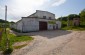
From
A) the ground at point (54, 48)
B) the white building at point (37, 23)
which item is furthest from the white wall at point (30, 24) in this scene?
the ground at point (54, 48)

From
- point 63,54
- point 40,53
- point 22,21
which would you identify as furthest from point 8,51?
point 22,21

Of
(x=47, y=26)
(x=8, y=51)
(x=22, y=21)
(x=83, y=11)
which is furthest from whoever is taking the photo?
(x=83, y=11)

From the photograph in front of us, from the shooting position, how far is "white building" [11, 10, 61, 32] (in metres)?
31.2

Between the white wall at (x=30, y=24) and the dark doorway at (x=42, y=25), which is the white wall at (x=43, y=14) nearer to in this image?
the dark doorway at (x=42, y=25)

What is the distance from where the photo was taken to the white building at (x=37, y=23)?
3118 centimetres

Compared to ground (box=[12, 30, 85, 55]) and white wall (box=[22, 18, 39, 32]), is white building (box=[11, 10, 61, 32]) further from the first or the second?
ground (box=[12, 30, 85, 55])

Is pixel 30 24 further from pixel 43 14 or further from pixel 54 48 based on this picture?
pixel 54 48

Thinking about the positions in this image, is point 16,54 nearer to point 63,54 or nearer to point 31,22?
point 63,54

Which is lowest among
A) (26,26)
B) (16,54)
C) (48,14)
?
(16,54)

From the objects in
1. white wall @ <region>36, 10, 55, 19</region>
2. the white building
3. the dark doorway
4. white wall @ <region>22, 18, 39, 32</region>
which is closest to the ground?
white wall @ <region>22, 18, 39, 32</region>

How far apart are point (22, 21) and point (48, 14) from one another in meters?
14.1

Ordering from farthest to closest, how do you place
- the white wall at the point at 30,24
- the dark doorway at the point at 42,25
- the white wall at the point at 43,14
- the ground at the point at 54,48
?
the white wall at the point at 43,14 → the dark doorway at the point at 42,25 → the white wall at the point at 30,24 → the ground at the point at 54,48

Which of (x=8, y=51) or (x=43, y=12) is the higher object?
(x=43, y=12)

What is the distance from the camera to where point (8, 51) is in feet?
36.0
